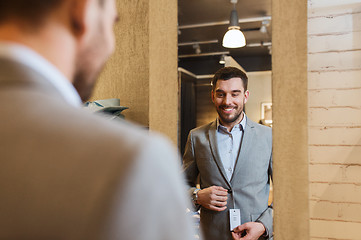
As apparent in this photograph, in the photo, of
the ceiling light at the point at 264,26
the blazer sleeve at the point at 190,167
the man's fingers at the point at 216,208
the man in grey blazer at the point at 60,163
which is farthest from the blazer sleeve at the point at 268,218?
the man in grey blazer at the point at 60,163

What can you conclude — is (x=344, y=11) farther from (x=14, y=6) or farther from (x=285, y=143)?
(x=14, y=6)

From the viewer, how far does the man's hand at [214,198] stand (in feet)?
3.94

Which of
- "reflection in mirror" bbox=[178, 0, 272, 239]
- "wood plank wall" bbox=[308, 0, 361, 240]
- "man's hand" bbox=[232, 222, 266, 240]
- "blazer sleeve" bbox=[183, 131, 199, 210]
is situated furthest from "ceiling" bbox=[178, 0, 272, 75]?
"man's hand" bbox=[232, 222, 266, 240]

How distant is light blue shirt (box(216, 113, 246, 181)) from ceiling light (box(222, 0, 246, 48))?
292mm

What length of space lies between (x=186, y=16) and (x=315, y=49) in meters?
0.54

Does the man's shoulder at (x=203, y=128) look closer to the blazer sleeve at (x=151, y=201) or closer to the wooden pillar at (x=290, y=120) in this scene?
the wooden pillar at (x=290, y=120)

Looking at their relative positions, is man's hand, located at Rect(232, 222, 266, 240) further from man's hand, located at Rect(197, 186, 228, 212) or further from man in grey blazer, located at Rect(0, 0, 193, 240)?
man in grey blazer, located at Rect(0, 0, 193, 240)

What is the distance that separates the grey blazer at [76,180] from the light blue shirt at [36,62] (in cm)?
3

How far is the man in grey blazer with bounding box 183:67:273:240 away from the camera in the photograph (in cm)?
118

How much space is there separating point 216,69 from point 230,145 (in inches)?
12.2

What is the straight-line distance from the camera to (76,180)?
0.84 ft

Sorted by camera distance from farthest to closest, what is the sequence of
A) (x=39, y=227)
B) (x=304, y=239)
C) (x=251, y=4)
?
(x=251, y=4)
(x=304, y=239)
(x=39, y=227)

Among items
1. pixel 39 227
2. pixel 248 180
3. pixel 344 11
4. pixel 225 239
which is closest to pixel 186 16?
pixel 344 11

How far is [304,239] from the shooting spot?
3.74ft
